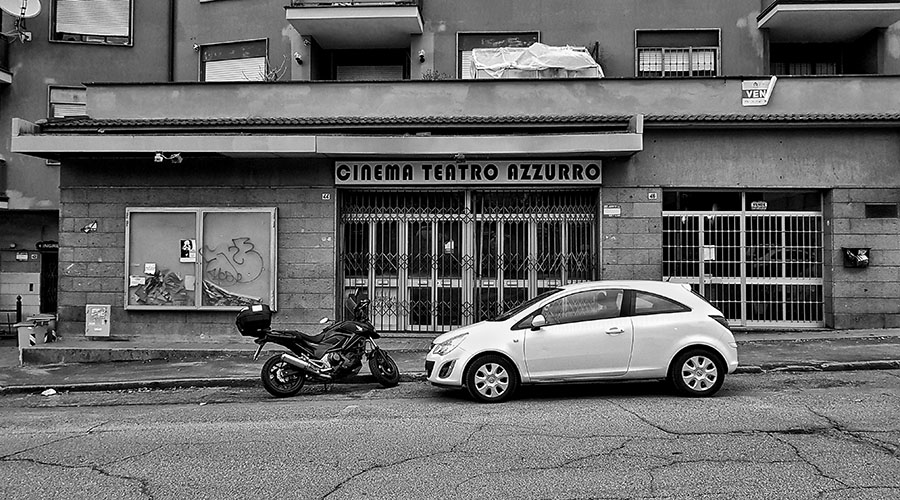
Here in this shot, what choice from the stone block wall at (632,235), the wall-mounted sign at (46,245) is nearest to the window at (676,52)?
the stone block wall at (632,235)

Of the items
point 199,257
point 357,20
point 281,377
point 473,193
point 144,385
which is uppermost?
point 357,20

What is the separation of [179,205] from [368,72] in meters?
5.90

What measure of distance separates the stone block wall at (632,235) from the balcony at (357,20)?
6.09m

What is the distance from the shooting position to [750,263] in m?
14.0

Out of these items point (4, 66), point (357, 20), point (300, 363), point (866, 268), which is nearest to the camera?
point (300, 363)

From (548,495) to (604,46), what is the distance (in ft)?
43.7

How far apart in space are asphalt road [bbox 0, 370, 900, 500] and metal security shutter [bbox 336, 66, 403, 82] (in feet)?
33.4

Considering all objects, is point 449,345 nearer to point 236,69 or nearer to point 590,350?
→ point 590,350

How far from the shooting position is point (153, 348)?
13258 mm

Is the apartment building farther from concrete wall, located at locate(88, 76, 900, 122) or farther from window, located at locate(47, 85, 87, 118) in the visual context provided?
window, located at locate(47, 85, 87, 118)

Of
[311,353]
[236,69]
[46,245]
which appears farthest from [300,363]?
[46,245]

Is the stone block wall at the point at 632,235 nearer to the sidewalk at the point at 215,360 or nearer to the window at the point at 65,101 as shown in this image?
the sidewalk at the point at 215,360

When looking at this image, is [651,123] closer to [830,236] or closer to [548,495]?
[830,236]

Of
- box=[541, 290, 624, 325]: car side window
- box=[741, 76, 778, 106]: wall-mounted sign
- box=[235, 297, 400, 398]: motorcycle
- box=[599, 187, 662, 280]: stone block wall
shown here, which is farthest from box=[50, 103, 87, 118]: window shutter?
box=[741, 76, 778, 106]: wall-mounted sign
